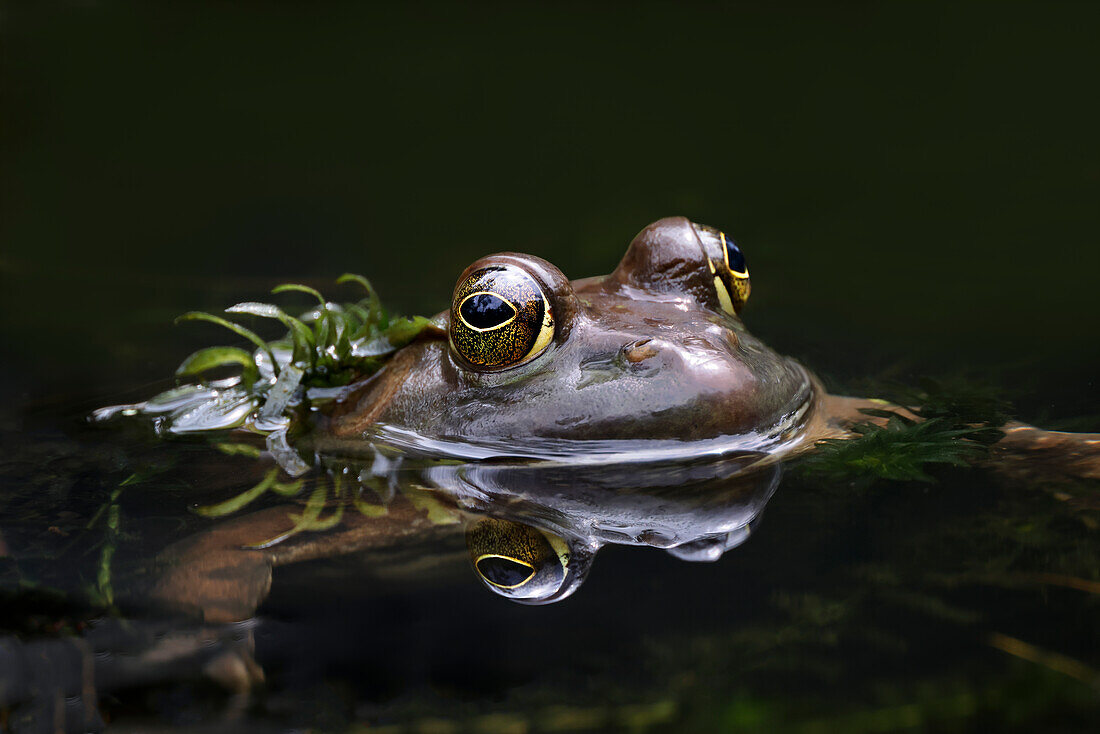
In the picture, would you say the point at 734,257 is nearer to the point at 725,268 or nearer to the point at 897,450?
the point at 725,268

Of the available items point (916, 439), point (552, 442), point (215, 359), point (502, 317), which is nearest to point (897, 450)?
point (916, 439)

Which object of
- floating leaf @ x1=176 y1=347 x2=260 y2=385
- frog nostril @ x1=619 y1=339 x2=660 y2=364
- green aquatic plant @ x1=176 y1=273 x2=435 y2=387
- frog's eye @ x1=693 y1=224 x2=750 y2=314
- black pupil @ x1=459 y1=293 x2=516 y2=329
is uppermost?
frog's eye @ x1=693 y1=224 x2=750 y2=314

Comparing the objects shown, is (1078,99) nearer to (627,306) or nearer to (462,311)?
(627,306)

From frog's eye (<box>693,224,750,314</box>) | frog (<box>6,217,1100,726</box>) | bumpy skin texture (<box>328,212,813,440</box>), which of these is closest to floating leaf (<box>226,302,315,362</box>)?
frog (<box>6,217,1100,726</box>)

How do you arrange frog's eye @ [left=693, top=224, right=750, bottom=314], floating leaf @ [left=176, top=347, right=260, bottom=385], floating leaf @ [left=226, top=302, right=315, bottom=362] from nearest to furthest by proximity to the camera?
frog's eye @ [left=693, top=224, right=750, bottom=314], floating leaf @ [left=226, top=302, right=315, bottom=362], floating leaf @ [left=176, top=347, right=260, bottom=385]

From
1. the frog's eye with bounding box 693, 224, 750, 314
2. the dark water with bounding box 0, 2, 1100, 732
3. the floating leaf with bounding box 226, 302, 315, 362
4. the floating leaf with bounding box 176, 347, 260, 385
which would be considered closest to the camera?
the dark water with bounding box 0, 2, 1100, 732

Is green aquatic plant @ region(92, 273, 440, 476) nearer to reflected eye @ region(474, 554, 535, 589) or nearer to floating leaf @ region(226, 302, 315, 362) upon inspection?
floating leaf @ region(226, 302, 315, 362)

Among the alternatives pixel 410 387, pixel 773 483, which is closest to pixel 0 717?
pixel 410 387

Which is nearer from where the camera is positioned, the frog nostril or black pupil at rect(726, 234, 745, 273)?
the frog nostril
